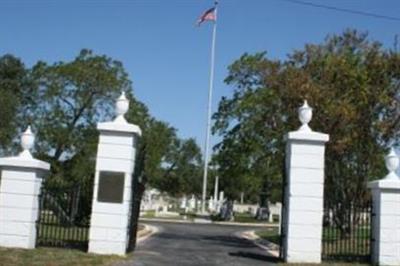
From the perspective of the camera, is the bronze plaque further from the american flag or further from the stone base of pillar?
A: the american flag

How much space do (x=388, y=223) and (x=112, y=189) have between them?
612cm

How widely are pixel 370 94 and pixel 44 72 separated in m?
23.2

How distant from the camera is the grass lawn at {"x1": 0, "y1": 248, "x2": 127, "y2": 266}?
43.2ft

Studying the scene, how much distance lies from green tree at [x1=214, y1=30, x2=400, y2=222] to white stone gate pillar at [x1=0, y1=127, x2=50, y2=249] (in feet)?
31.4

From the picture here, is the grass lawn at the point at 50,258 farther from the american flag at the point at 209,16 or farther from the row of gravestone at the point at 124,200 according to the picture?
the american flag at the point at 209,16

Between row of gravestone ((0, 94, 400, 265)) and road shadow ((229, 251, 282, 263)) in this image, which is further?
road shadow ((229, 251, 282, 263))

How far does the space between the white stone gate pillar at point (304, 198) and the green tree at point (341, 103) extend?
548cm

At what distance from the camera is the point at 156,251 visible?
16766 millimetres

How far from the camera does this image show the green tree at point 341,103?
22.5 m

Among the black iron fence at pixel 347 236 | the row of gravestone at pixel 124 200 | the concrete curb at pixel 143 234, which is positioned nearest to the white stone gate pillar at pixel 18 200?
the row of gravestone at pixel 124 200

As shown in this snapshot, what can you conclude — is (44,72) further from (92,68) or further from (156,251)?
(156,251)

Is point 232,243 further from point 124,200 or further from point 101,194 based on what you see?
point 101,194

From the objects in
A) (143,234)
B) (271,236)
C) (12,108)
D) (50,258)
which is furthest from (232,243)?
(12,108)

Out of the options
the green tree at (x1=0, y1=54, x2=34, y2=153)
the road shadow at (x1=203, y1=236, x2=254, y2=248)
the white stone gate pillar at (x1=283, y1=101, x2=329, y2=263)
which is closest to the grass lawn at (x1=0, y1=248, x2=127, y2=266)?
the white stone gate pillar at (x1=283, y1=101, x2=329, y2=263)
